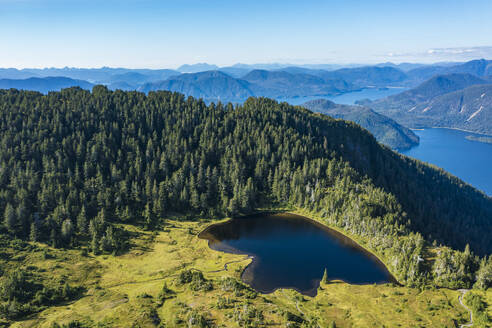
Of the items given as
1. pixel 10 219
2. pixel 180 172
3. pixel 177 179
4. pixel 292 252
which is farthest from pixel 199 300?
pixel 180 172

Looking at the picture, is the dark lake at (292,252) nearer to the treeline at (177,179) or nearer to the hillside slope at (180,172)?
the treeline at (177,179)

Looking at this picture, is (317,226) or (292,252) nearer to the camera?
(292,252)

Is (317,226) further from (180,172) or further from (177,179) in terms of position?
(180,172)

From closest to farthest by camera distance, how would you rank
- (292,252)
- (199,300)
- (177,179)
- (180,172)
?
1. (199,300)
2. (292,252)
3. (177,179)
4. (180,172)

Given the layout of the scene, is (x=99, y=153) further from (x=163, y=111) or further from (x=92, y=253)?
(x=92, y=253)

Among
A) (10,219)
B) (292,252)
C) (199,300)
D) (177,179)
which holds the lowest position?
(292,252)
